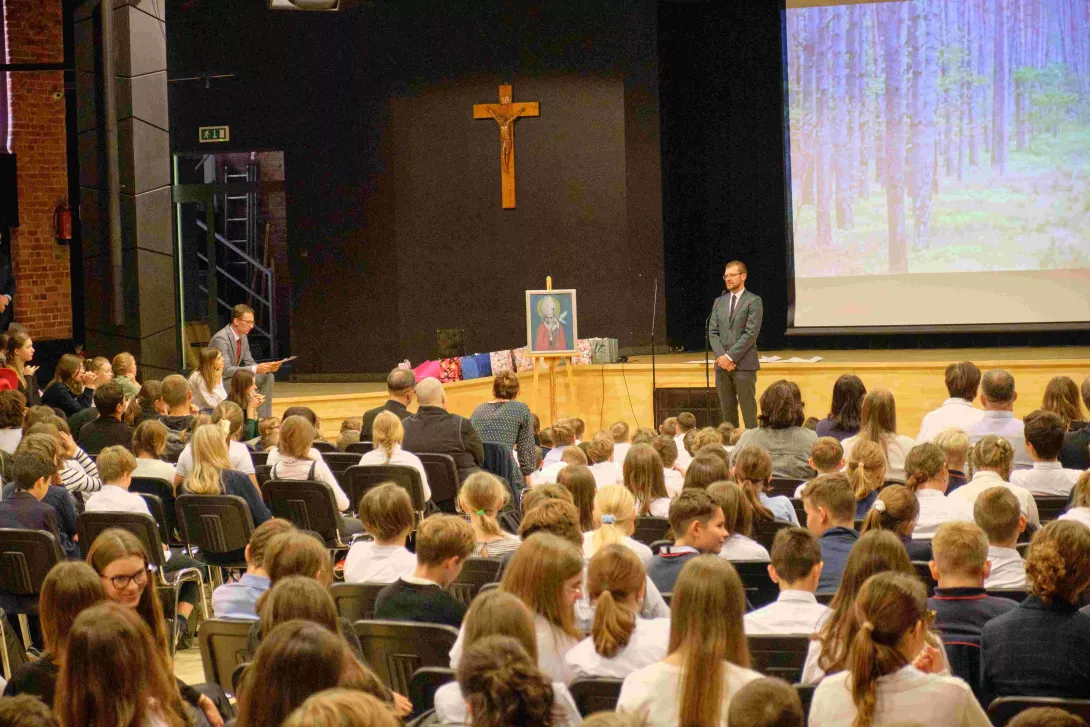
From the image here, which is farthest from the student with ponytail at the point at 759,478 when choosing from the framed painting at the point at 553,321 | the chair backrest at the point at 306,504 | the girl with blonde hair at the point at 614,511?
the framed painting at the point at 553,321

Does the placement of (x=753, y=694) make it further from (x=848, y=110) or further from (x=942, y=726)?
(x=848, y=110)

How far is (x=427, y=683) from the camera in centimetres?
343

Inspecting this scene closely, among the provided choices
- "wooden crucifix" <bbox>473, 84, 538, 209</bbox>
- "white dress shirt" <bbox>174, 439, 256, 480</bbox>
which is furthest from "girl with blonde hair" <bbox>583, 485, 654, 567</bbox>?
"wooden crucifix" <bbox>473, 84, 538, 209</bbox>

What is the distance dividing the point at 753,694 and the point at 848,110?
1221cm

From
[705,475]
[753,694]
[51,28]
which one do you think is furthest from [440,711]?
[51,28]

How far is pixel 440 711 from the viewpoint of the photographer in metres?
3.04

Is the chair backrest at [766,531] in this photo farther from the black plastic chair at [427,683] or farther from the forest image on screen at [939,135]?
the forest image on screen at [939,135]

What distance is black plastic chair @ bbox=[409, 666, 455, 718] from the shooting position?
3.38m

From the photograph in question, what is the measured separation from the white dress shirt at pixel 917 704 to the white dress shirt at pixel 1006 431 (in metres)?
3.98

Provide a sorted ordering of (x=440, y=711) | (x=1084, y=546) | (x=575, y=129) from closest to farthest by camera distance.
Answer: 1. (x=440, y=711)
2. (x=1084, y=546)
3. (x=575, y=129)

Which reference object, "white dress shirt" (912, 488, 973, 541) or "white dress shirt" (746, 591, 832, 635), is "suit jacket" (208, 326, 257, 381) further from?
"white dress shirt" (746, 591, 832, 635)

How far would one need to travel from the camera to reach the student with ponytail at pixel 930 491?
16.6 feet

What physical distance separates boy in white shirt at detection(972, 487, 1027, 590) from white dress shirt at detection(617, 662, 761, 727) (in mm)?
1602

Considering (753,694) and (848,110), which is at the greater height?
(848,110)
